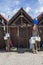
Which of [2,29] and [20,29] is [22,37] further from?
[2,29]

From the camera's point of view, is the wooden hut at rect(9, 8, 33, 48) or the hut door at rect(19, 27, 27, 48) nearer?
the wooden hut at rect(9, 8, 33, 48)

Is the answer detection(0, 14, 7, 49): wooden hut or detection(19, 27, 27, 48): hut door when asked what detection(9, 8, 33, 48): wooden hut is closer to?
detection(19, 27, 27, 48): hut door

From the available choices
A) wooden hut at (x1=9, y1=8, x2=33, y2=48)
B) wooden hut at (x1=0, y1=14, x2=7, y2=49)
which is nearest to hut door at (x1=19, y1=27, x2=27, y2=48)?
wooden hut at (x1=9, y1=8, x2=33, y2=48)

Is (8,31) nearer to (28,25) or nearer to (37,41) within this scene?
(28,25)

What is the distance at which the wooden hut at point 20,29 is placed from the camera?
18297mm

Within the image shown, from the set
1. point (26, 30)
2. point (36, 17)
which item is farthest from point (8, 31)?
point (36, 17)

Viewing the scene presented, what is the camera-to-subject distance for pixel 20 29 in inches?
728

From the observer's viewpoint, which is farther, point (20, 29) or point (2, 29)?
point (2, 29)

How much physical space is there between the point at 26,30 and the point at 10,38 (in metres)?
1.78

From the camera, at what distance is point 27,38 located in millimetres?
18266

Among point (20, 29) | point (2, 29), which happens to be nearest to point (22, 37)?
point (20, 29)

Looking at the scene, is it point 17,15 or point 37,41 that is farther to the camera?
point 17,15

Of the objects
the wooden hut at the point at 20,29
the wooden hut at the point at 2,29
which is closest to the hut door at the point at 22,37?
the wooden hut at the point at 20,29

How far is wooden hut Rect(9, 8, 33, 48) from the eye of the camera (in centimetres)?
1830
